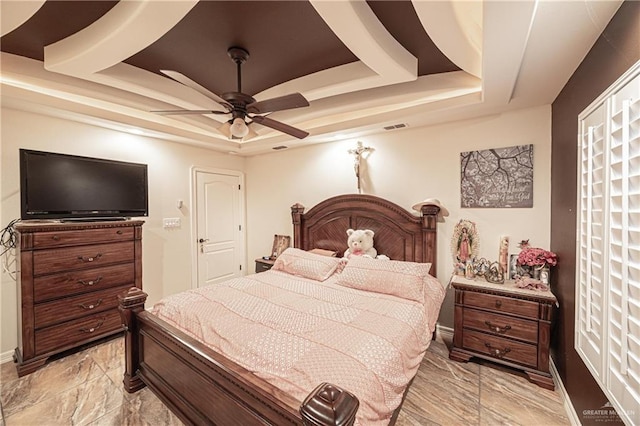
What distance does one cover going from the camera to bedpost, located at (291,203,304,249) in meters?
3.91

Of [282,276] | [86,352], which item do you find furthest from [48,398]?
[282,276]

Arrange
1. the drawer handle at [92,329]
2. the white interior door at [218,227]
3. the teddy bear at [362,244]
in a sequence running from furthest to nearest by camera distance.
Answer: the white interior door at [218,227] → the teddy bear at [362,244] → the drawer handle at [92,329]

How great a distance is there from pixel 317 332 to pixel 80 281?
102 inches

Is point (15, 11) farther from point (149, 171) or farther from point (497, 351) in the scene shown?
point (497, 351)

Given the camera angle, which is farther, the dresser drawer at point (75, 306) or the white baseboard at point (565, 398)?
the dresser drawer at point (75, 306)

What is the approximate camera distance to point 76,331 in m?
2.65

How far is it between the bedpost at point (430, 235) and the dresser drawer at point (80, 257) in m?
3.31

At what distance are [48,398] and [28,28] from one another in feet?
9.00

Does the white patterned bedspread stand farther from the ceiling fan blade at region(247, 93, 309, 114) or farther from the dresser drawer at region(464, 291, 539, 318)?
the ceiling fan blade at region(247, 93, 309, 114)

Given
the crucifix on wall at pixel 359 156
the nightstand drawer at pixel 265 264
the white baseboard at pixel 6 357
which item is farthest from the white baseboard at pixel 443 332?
the white baseboard at pixel 6 357

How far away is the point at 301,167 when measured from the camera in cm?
405

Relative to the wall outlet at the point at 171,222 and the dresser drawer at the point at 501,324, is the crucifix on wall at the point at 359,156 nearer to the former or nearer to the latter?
the dresser drawer at the point at 501,324

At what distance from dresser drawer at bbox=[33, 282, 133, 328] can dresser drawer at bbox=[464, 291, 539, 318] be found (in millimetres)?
3629

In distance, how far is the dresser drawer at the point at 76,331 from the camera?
245 cm
